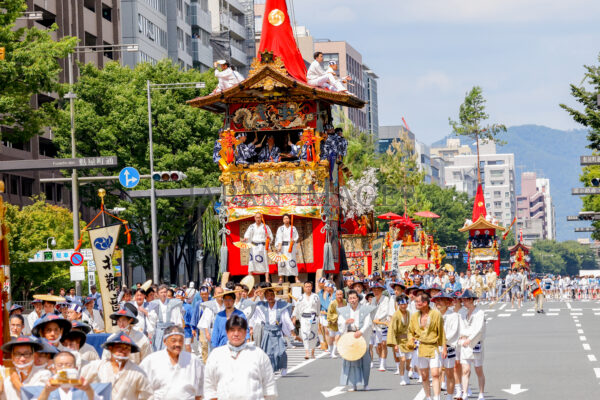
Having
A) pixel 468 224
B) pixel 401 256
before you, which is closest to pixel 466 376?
pixel 401 256

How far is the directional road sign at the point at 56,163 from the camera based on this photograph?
27981mm

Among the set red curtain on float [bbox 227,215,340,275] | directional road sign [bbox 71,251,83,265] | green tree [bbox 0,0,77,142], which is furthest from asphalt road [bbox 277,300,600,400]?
green tree [bbox 0,0,77,142]

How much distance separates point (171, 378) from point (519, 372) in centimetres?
1234

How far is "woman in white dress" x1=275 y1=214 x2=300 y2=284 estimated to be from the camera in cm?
3400

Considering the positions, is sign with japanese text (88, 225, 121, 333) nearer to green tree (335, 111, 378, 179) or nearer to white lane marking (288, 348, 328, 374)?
white lane marking (288, 348, 328, 374)

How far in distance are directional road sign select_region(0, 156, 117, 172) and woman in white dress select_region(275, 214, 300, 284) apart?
272 inches

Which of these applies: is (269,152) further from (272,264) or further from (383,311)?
(383,311)

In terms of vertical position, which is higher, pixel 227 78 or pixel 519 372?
pixel 227 78

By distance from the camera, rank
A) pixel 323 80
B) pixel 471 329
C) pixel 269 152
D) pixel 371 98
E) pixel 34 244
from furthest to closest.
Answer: pixel 371 98, pixel 34 244, pixel 269 152, pixel 323 80, pixel 471 329

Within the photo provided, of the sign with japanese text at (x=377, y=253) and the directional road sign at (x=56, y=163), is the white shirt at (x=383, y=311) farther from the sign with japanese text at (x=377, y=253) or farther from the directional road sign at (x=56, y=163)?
the sign with japanese text at (x=377, y=253)

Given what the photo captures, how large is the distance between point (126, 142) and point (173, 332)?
42.2 meters

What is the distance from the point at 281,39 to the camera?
36.3m

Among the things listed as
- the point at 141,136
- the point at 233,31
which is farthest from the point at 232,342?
the point at 233,31

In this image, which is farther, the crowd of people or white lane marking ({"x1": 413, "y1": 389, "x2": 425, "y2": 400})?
white lane marking ({"x1": 413, "y1": 389, "x2": 425, "y2": 400})
